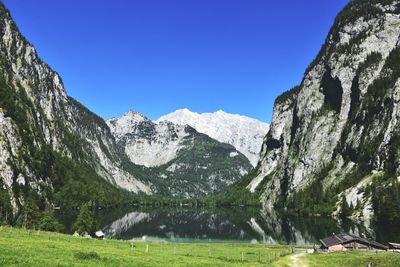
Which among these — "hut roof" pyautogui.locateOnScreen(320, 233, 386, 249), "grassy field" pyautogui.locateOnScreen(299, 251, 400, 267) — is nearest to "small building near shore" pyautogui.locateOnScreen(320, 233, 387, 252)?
"hut roof" pyautogui.locateOnScreen(320, 233, 386, 249)

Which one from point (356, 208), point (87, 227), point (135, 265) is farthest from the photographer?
point (356, 208)

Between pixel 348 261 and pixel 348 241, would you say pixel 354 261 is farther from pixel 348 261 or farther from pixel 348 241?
pixel 348 241

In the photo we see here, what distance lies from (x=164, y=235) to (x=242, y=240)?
3228 centimetres

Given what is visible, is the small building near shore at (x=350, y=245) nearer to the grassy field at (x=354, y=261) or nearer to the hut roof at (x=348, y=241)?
the hut roof at (x=348, y=241)

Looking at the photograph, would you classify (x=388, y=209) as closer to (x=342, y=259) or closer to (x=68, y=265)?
(x=342, y=259)

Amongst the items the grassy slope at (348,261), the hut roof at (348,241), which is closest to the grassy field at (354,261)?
the grassy slope at (348,261)

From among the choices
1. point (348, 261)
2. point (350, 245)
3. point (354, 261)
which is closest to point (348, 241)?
point (350, 245)

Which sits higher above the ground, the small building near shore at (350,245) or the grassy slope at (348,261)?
the small building near shore at (350,245)

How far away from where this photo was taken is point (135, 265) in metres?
44.4

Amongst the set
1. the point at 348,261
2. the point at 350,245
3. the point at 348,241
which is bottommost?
the point at 348,261

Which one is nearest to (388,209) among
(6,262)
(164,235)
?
(164,235)

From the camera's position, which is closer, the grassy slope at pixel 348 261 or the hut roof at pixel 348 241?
the grassy slope at pixel 348 261

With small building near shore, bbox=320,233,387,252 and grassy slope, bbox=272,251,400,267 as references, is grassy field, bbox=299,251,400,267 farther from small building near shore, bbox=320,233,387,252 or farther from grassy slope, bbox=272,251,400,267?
small building near shore, bbox=320,233,387,252

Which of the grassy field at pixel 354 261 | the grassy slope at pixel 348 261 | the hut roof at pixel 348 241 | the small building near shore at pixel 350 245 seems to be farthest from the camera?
the hut roof at pixel 348 241
